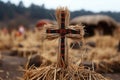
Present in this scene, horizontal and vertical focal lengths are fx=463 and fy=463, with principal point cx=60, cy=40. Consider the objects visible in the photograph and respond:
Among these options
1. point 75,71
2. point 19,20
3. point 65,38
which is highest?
point 65,38

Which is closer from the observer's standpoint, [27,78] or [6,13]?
[27,78]

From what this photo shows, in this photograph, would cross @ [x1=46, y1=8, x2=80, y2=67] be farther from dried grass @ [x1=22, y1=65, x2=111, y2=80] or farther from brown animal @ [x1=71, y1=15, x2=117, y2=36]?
brown animal @ [x1=71, y1=15, x2=117, y2=36]

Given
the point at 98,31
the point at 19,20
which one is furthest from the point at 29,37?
the point at 19,20

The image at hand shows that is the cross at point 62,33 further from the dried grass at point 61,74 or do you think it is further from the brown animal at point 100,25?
the brown animal at point 100,25

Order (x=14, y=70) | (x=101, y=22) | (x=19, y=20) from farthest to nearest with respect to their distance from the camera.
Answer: (x=19, y=20)
(x=101, y=22)
(x=14, y=70)

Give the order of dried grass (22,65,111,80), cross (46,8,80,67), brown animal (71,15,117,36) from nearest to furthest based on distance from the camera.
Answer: dried grass (22,65,111,80), cross (46,8,80,67), brown animal (71,15,117,36)

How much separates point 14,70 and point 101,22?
34.4 ft

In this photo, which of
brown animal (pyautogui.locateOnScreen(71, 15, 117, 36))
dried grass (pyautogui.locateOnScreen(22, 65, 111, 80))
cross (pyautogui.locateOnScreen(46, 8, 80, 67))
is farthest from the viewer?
brown animal (pyautogui.locateOnScreen(71, 15, 117, 36))

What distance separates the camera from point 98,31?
19.0 metres

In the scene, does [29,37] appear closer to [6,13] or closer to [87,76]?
[87,76]

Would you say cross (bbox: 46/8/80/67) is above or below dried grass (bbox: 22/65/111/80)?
above

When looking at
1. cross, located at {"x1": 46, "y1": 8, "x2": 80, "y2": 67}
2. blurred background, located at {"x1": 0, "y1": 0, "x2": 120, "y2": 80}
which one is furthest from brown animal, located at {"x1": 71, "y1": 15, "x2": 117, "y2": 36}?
cross, located at {"x1": 46, "y1": 8, "x2": 80, "y2": 67}

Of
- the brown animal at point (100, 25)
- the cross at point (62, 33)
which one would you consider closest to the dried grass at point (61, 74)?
the cross at point (62, 33)

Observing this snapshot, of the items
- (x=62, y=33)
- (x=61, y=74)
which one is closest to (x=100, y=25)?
(x=62, y=33)
